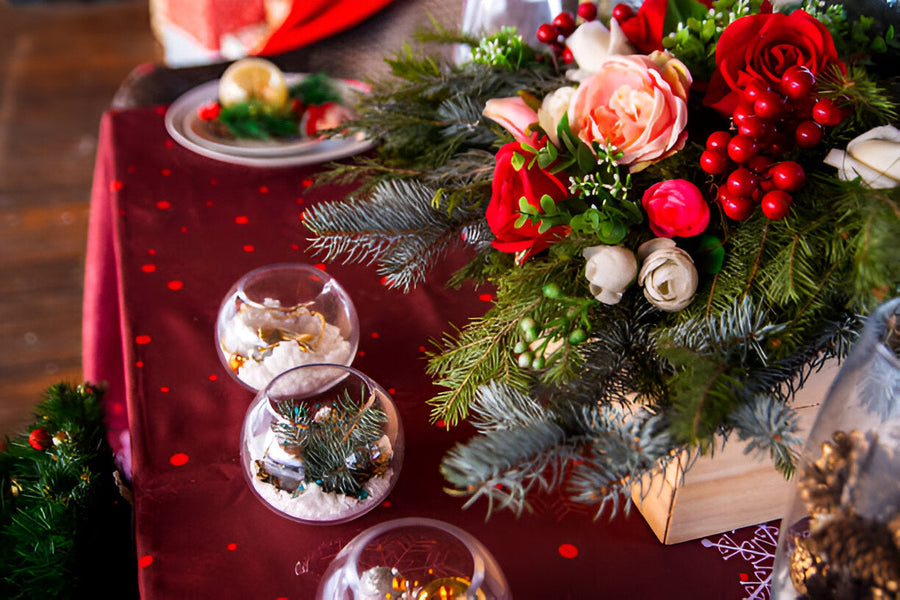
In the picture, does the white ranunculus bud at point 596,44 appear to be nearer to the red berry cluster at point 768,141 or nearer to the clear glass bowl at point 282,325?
the red berry cluster at point 768,141

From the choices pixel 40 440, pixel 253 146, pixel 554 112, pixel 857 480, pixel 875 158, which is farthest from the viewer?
pixel 253 146

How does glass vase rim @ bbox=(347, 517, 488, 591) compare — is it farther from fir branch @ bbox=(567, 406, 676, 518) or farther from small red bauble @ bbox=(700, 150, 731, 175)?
small red bauble @ bbox=(700, 150, 731, 175)

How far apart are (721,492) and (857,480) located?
0.73 ft

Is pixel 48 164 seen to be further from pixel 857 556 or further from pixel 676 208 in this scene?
pixel 857 556

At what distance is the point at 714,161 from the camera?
19.7 inches

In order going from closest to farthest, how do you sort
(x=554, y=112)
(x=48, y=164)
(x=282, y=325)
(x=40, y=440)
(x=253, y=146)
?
(x=554, y=112), (x=282, y=325), (x=40, y=440), (x=253, y=146), (x=48, y=164)

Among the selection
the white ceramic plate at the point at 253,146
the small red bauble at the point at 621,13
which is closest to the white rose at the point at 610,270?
the small red bauble at the point at 621,13

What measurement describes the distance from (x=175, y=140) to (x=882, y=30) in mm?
860

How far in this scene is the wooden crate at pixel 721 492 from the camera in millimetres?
545

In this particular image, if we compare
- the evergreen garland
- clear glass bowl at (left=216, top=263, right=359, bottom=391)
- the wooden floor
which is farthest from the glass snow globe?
the wooden floor

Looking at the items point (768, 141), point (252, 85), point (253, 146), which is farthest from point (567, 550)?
point (252, 85)

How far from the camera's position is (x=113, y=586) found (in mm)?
749

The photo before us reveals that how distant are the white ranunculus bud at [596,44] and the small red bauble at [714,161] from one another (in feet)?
0.45

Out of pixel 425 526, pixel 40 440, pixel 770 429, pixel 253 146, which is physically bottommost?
pixel 40 440
